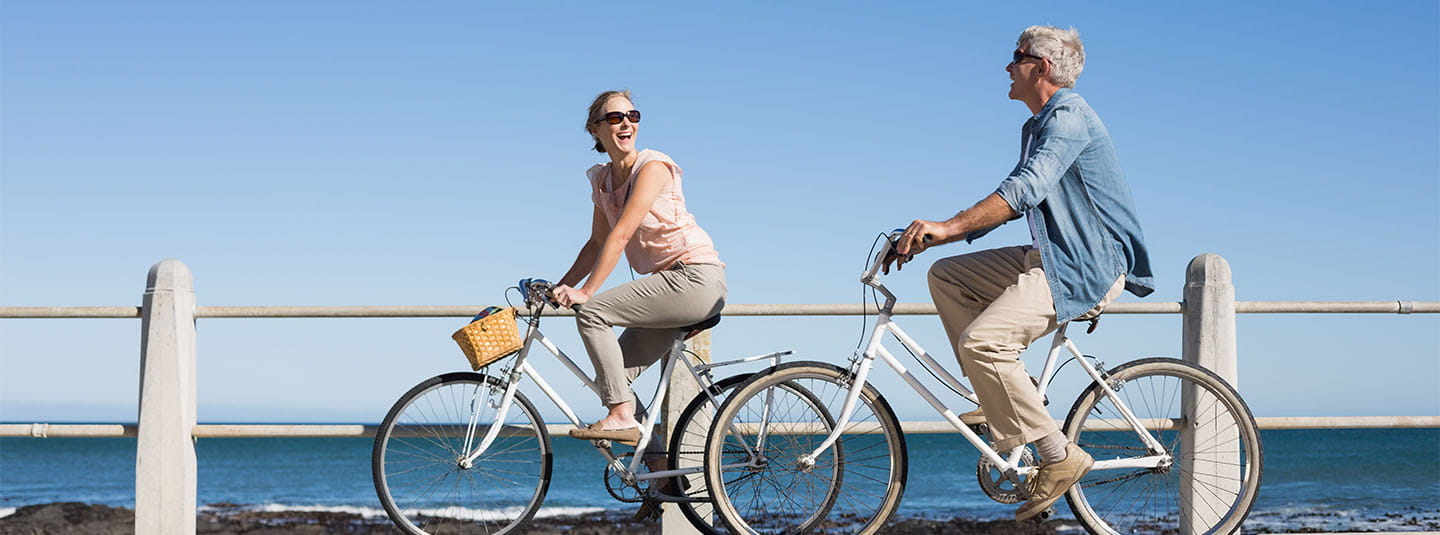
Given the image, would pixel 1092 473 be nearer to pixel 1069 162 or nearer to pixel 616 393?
pixel 1069 162

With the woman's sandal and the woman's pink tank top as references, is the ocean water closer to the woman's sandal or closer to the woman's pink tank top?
the woman's sandal

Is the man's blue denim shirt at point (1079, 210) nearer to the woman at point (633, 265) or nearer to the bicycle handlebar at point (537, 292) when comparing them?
the woman at point (633, 265)

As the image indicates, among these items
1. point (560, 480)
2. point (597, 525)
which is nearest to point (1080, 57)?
point (597, 525)

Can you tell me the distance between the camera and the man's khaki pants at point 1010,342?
3873mm

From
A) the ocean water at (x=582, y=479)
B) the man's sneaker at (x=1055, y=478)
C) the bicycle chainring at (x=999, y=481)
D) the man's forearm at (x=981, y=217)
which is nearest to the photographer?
the man's forearm at (x=981, y=217)

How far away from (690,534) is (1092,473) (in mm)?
1521

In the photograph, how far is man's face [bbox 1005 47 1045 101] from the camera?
3955 millimetres

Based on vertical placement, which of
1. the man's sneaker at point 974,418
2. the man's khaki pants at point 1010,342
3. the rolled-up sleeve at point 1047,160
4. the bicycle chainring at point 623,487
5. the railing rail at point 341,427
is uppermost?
the rolled-up sleeve at point 1047,160

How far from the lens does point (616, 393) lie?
4359 mm

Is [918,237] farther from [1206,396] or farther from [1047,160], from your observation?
[1206,396]

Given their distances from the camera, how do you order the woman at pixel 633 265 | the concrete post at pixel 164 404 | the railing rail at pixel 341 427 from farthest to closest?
1. the concrete post at pixel 164 404
2. the railing rail at pixel 341 427
3. the woman at pixel 633 265

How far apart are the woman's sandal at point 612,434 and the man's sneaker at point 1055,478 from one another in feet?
4.22


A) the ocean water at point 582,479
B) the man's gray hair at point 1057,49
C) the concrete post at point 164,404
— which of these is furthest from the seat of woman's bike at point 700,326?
the ocean water at point 582,479

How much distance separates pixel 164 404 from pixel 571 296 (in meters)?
1.89
